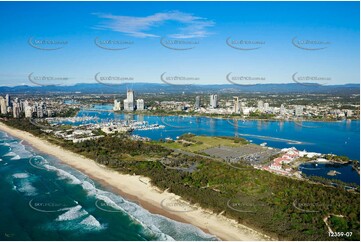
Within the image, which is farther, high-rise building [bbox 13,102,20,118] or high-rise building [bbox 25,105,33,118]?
high-rise building [bbox 13,102,20,118]

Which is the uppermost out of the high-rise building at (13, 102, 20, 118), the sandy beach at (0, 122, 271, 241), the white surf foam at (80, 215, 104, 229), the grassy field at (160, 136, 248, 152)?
the high-rise building at (13, 102, 20, 118)

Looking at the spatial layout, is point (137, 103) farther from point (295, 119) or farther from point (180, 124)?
point (295, 119)

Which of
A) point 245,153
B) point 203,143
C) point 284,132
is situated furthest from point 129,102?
point 245,153

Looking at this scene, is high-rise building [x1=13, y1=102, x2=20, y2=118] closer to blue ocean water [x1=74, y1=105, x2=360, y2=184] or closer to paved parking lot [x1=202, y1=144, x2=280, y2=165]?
blue ocean water [x1=74, y1=105, x2=360, y2=184]

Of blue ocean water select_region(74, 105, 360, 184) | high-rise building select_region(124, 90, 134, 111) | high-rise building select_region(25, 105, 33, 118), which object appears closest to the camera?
blue ocean water select_region(74, 105, 360, 184)

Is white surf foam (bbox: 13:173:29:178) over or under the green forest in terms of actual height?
under

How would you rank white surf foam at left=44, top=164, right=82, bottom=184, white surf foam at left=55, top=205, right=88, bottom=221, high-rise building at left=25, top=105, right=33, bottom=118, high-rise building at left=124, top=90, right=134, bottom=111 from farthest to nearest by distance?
high-rise building at left=124, top=90, right=134, bottom=111 → high-rise building at left=25, top=105, right=33, bottom=118 → white surf foam at left=44, top=164, right=82, bottom=184 → white surf foam at left=55, top=205, right=88, bottom=221

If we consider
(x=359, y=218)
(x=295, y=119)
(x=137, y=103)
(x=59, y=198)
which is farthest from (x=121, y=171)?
(x=137, y=103)

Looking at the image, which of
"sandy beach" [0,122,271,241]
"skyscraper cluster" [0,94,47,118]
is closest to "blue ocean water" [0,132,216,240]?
"sandy beach" [0,122,271,241]

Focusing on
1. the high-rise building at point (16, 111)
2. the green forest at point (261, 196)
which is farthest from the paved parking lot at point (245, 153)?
the high-rise building at point (16, 111)
